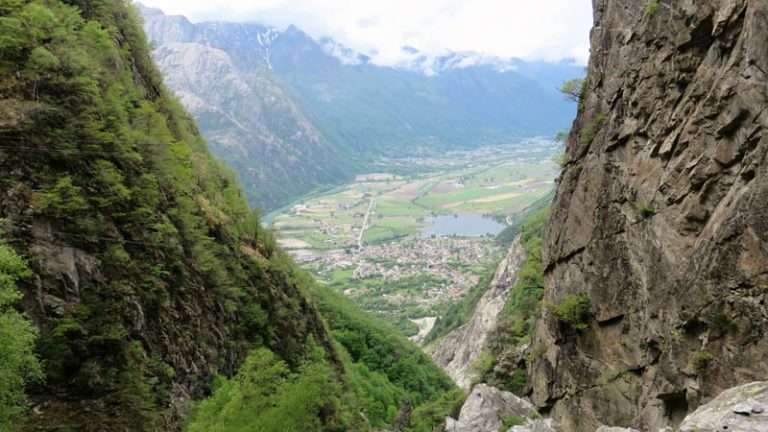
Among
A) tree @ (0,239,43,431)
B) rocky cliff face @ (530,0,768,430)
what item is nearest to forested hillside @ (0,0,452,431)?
tree @ (0,239,43,431)

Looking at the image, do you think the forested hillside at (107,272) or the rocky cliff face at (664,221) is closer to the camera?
the rocky cliff face at (664,221)

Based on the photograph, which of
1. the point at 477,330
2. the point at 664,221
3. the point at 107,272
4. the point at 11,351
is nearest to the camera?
the point at 11,351

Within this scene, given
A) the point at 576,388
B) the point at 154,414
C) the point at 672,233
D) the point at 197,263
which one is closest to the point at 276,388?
the point at 154,414

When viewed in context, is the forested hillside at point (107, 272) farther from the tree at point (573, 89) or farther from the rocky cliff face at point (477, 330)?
the rocky cliff face at point (477, 330)

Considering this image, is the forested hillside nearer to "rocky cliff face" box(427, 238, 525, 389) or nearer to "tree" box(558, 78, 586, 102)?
"tree" box(558, 78, 586, 102)

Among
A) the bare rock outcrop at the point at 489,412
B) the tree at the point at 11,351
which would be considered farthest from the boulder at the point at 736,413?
the tree at the point at 11,351

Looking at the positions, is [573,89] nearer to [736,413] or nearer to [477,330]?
[736,413]

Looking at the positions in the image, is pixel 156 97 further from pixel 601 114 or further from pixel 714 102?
pixel 714 102

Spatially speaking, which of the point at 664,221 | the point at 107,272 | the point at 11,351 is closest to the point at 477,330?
the point at 664,221
